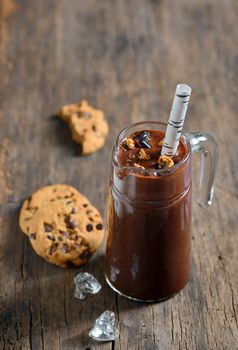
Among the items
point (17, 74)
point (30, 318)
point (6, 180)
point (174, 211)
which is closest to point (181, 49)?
point (17, 74)

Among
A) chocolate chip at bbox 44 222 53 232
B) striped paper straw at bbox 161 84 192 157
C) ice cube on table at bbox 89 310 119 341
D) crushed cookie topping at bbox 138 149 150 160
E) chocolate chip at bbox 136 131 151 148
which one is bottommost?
ice cube on table at bbox 89 310 119 341

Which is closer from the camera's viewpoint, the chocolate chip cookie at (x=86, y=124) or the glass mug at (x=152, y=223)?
the glass mug at (x=152, y=223)

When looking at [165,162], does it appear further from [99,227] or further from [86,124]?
[86,124]

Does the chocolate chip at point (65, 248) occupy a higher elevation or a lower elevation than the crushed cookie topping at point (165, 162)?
lower

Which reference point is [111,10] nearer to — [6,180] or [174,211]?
[6,180]

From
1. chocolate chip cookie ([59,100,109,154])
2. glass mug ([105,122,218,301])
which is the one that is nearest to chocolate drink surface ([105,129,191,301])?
glass mug ([105,122,218,301])

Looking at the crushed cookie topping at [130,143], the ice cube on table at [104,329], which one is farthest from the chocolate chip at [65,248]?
the crushed cookie topping at [130,143]

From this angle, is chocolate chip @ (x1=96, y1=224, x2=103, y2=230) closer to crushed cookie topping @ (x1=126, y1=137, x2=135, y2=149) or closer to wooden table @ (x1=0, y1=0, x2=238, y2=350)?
wooden table @ (x1=0, y1=0, x2=238, y2=350)

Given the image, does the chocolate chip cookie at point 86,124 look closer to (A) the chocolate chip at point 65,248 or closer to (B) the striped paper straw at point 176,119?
(A) the chocolate chip at point 65,248
